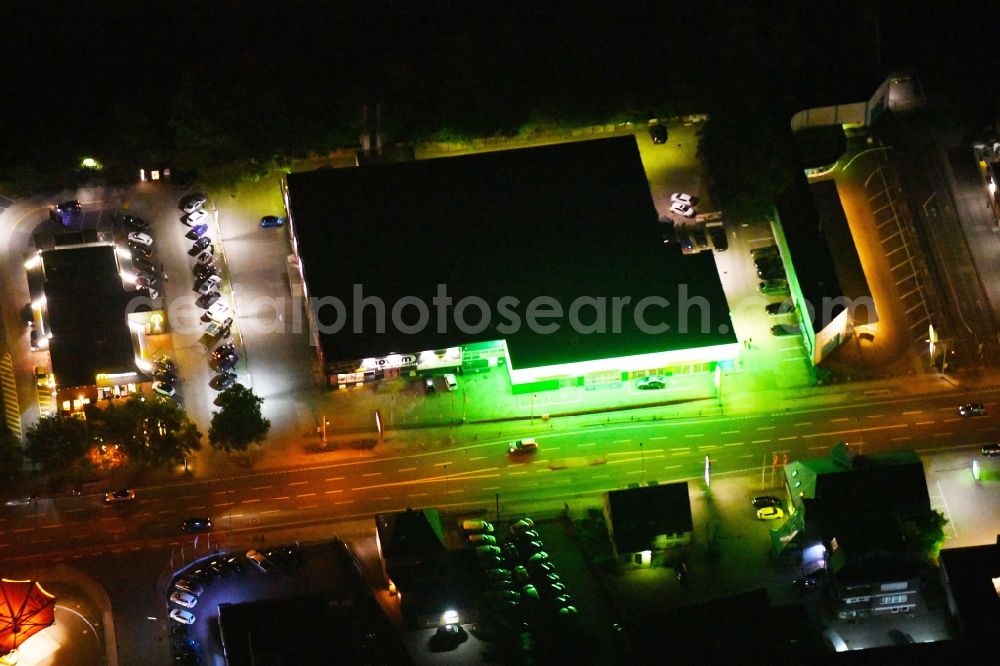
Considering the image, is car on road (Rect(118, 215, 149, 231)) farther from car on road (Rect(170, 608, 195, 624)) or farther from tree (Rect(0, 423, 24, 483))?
car on road (Rect(170, 608, 195, 624))

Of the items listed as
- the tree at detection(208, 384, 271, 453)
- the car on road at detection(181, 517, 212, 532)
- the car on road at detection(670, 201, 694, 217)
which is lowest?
the car on road at detection(181, 517, 212, 532)

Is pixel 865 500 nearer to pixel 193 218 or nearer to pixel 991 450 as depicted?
pixel 991 450

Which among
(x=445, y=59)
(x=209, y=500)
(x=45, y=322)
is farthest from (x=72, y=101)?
(x=209, y=500)

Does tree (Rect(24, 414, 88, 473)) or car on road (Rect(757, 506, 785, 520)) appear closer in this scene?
car on road (Rect(757, 506, 785, 520))

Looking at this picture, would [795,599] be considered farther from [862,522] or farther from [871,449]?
[871,449]

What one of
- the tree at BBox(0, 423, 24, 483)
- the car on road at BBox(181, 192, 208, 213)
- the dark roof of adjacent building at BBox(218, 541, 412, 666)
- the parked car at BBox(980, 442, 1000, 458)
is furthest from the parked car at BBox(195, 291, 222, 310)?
the parked car at BBox(980, 442, 1000, 458)

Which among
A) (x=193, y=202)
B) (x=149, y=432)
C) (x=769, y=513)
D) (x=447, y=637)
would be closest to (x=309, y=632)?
(x=447, y=637)

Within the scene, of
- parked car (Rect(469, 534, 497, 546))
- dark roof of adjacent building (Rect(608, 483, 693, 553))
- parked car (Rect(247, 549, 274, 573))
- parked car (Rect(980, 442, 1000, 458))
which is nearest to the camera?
dark roof of adjacent building (Rect(608, 483, 693, 553))

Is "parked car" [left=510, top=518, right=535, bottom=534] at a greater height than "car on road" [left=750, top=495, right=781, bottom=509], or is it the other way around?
"parked car" [left=510, top=518, right=535, bottom=534]

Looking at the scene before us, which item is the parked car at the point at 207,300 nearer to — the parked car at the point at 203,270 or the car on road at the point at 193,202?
the parked car at the point at 203,270
